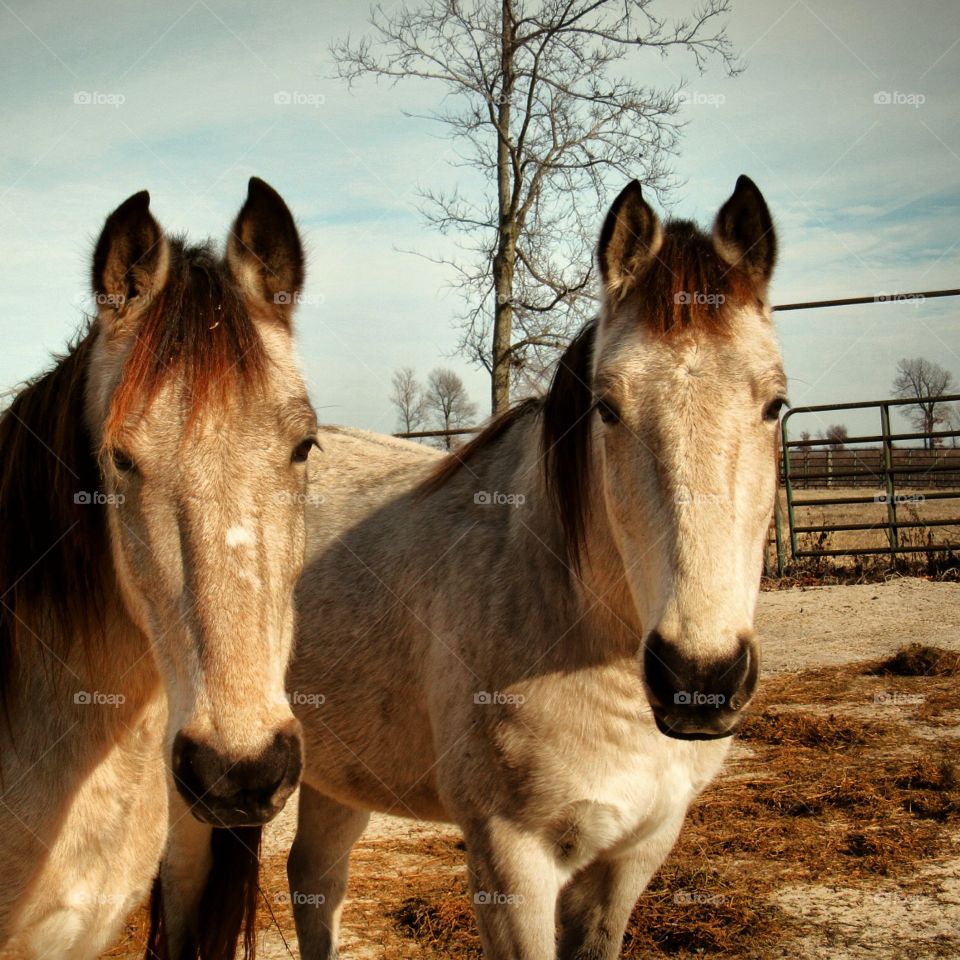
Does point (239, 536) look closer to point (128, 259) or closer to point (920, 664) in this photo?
point (128, 259)

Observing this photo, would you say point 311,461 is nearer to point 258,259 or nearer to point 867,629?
point 258,259

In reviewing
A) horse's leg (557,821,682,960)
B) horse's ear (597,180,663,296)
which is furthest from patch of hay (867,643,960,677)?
horse's ear (597,180,663,296)

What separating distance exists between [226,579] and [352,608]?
1.80 meters

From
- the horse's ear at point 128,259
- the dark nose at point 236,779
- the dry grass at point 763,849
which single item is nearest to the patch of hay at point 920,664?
the dry grass at point 763,849

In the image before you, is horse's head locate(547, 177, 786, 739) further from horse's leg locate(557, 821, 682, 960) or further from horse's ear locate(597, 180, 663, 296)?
horse's leg locate(557, 821, 682, 960)

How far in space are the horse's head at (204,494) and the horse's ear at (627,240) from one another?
3.62ft

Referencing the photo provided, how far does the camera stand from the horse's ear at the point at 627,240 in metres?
2.86

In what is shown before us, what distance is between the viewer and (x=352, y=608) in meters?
3.69

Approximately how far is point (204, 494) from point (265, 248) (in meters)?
0.76

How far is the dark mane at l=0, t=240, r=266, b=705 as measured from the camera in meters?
2.05

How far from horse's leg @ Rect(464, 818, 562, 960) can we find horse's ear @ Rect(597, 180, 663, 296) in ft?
5.59

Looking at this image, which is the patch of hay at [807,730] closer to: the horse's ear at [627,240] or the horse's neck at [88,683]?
the horse's ear at [627,240]

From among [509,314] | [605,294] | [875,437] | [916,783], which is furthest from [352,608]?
[875,437]

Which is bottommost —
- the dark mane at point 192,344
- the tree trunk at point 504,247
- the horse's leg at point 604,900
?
the horse's leg at point 604,900
